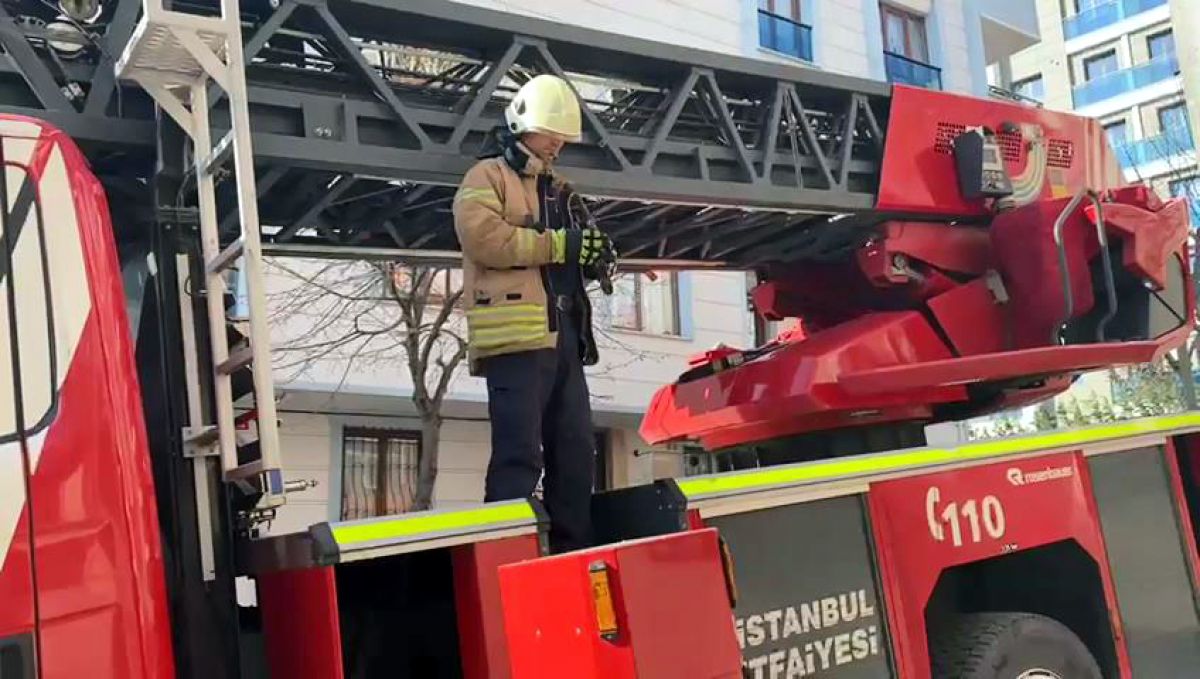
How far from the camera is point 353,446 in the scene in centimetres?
1200

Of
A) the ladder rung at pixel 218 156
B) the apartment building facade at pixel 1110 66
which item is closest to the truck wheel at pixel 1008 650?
the ladder rung at pixel 218 156

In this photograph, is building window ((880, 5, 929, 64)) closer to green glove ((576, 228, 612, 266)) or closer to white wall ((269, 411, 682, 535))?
white wall ((269, 411, 682, 535))

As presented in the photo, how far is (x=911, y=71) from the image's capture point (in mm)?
17531

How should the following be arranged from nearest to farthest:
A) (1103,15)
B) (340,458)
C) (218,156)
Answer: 1. (218,156)
2. (340,458)
3. (1103,15)

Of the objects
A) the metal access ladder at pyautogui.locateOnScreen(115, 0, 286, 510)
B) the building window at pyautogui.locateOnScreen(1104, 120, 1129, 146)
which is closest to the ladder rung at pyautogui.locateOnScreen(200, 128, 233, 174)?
the metal access ladder at pyautogui.locateOnScreen(115, 0, 286, 510)

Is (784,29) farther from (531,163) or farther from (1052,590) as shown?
(531,163)

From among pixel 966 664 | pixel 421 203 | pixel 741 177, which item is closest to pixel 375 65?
pixel 421 203

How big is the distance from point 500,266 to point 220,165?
943mm

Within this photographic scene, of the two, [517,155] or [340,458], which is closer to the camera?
[517,155]

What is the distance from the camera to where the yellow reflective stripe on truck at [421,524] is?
9.00ft

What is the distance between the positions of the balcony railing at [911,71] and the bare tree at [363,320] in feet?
29.0

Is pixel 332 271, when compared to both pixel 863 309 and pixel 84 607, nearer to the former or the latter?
pixel 863 309

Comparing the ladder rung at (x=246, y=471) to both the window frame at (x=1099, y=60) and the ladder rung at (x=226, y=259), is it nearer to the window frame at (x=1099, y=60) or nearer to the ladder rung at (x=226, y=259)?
the ladder rung at (x=226, y=259)

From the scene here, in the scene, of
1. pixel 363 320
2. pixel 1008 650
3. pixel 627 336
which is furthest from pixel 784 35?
pixel 1008 650
